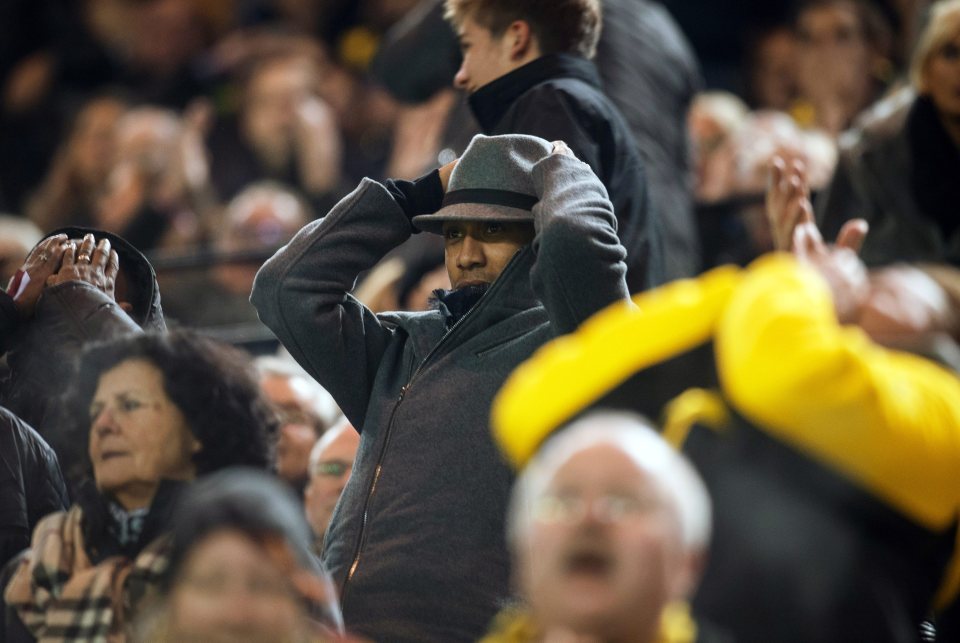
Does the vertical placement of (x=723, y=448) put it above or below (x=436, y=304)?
above

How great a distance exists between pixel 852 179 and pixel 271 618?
333cm

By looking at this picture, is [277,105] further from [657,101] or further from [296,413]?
[296,413]

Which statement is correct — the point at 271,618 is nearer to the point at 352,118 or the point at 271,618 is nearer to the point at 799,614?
the point at 799,614

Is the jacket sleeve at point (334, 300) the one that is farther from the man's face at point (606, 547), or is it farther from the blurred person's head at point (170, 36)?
the blurred person's head at point (170, 36)

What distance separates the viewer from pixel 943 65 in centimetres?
525

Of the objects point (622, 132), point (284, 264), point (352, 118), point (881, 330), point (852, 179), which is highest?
point (881, 330)

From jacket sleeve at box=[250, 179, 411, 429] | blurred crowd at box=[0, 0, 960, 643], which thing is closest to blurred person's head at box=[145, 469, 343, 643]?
blurred crowd at box=[0, 0, 960, 643]

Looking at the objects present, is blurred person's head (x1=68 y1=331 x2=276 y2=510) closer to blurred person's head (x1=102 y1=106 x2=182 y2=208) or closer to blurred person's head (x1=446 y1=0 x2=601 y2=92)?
blurred person's head (x1=446 y1=0 x2=601 y2=92)

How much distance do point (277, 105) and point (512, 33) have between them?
3.36 m

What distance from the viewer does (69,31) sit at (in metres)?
9.22

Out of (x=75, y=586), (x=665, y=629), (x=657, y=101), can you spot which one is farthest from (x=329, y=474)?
(x=665, y=629)

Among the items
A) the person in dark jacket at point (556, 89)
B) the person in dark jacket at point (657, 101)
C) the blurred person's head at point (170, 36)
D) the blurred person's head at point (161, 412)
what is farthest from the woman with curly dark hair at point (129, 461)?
the blurred person's head at point (170, 36)

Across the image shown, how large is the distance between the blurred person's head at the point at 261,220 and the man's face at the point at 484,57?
6.85 feet

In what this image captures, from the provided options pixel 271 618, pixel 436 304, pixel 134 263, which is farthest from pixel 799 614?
pixel 134 263
